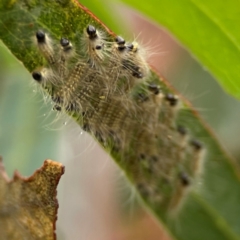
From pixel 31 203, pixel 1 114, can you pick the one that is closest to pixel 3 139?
pixel 1 114

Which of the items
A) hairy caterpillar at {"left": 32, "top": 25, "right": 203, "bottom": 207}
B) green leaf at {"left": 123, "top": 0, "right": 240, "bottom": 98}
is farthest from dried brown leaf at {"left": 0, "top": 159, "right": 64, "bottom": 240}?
green leaf at {"left": 123, "top": 0, "right": 240, "bottom": 98}

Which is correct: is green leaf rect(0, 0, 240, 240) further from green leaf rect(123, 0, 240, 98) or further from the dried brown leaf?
the dried brown leaf

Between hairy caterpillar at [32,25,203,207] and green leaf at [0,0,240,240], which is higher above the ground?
hairy caterpillar at [32,25,203,207]

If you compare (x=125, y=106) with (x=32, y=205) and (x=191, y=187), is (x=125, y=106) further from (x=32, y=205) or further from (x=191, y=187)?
(x=191, y=187)

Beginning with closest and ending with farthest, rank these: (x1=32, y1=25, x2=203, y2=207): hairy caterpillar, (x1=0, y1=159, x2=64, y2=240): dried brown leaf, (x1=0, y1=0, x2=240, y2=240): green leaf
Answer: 1. (x1=0, y1=159, x2=64, y2=240): dried brown leaf
2. (x1=32, y1=25, x2=203, y2=207): hairy caterpillar
3. (x1=0, y1=0, x2=240, y2=240): green leaf

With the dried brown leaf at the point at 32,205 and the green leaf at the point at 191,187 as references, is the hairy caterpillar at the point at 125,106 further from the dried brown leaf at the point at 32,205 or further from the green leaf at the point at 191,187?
the dried brown leaf at the point at 32,205

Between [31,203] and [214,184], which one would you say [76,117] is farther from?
[214,184]
